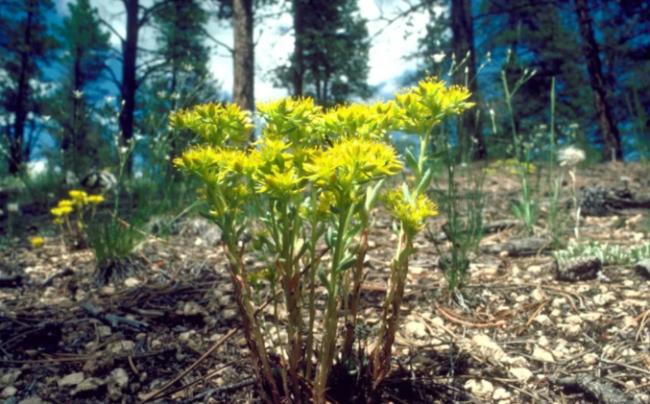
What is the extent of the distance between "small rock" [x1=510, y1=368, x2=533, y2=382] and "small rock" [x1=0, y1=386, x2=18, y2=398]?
5.66 feet

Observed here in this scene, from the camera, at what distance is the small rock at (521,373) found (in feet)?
5.85

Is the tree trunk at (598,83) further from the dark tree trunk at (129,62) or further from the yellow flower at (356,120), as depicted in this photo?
the dark tree trunk at (129,62)

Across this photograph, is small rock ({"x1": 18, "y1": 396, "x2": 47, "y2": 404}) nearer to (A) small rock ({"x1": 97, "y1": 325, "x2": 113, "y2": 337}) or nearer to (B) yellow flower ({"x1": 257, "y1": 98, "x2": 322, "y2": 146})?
(A) small rock ({"x1": 97, "y1": 325, "x2": 113, "y2": 337})

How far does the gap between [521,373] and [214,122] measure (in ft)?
4.44

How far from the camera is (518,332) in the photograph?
6.74 feet

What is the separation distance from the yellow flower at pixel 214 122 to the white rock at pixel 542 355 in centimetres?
Result: 135

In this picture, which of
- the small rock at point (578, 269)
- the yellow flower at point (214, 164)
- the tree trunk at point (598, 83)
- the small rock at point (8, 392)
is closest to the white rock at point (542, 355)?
the small rock at point (578, 269)

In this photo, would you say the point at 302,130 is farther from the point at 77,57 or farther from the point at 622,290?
the point at 77,57

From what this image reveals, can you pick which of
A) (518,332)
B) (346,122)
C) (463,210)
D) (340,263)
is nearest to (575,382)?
(518,332)

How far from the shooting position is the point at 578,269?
2479mm

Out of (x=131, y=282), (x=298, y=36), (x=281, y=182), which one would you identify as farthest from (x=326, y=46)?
(x=281, y=182)

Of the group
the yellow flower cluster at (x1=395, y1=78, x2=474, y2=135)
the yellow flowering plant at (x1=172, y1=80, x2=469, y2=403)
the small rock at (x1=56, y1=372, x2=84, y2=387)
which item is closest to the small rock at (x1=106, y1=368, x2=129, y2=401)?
the small rock at (x1=56, y1=372, x2=84, y2=387)

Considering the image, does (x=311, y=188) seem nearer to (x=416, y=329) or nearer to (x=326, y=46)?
(x=416, y=329)

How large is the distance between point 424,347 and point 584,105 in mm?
18192
